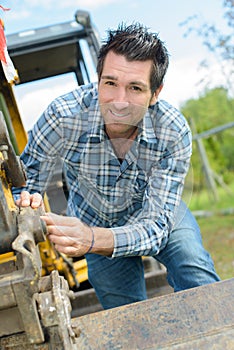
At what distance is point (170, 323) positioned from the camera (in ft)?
5.47

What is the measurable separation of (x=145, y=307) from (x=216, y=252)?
200 inches

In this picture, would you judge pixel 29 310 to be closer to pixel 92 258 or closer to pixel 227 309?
pixel 227 309

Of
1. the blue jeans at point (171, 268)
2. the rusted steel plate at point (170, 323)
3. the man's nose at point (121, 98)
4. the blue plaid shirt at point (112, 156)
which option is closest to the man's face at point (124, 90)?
the man's nose at point (121, 98)

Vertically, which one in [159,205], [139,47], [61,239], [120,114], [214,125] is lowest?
[214,125]

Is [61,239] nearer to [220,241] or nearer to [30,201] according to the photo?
[30,201]

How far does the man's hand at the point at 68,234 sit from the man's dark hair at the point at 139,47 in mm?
821

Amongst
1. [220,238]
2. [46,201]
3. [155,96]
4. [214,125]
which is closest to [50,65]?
[46,201]

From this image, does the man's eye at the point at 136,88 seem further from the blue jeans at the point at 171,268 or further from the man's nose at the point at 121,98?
the blue jeans at the point at 171,268

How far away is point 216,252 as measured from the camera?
262 inches

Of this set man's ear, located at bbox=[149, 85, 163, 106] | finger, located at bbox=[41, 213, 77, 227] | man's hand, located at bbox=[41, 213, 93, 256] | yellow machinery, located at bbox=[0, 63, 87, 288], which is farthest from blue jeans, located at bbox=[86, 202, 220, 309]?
yellow machinery, located at bbox=[0, 63, 87, 288]

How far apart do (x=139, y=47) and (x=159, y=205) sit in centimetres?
71

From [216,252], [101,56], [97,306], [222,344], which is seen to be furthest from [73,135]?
[216,252]

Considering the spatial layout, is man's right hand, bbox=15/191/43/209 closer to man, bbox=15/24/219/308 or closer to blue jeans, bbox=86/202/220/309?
man, bbox=15/24/219/308

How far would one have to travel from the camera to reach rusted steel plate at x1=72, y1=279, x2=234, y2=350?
160cm
